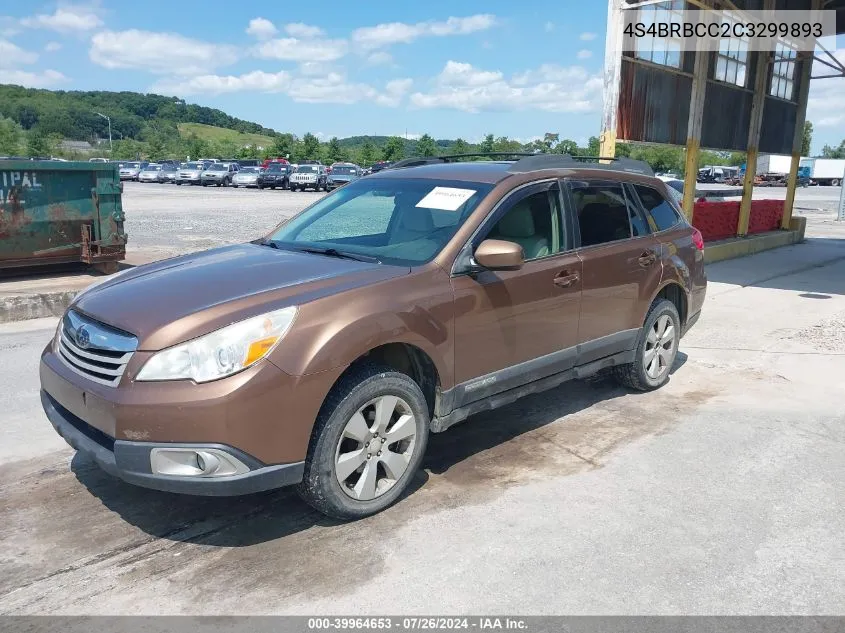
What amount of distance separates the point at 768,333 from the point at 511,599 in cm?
637

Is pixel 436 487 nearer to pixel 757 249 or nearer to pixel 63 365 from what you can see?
pixel 63 365

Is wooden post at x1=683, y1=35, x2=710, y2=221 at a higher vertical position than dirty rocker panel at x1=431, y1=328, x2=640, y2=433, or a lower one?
higher

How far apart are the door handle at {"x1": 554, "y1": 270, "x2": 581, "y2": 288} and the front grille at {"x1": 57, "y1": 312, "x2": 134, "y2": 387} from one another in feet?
8.39

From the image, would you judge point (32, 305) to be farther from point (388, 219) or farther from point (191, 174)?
point (191, 174)

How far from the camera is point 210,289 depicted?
3428mm

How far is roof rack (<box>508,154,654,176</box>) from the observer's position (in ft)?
15.0

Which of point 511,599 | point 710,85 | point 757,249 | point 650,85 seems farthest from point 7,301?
point 757,249

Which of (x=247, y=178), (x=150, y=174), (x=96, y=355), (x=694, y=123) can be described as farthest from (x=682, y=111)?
(x=150, y=174)

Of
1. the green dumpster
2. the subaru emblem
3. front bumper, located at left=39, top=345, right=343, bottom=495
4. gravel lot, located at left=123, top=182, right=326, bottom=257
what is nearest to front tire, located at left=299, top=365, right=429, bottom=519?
front bumper, located at left=39, top=345, right=343, bottom=495

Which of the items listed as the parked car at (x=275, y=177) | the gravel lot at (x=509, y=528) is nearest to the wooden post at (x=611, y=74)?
the gravel lot at (x=509, y=528)

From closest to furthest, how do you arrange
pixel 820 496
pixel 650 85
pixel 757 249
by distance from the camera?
pixel 820 496 < pixel 650 85 < pixel 757 249

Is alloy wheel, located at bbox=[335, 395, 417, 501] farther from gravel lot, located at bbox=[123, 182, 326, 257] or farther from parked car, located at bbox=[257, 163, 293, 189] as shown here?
parked car, located at bbox=[257, 163, 293, 189]

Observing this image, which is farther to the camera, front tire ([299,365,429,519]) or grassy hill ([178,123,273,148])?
grassy hill ([178,123,273,148])

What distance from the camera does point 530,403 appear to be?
5.52m
